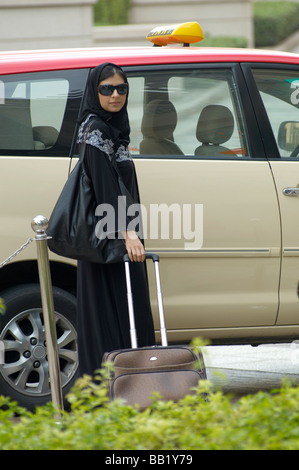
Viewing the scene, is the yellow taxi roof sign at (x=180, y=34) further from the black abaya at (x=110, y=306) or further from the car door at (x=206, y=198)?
the black abaya at (x=110, y=306)

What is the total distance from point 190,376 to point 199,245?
1.44 m

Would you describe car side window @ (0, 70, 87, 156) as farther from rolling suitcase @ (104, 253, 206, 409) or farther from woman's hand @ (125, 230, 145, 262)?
rolling suitcase @ (104, 253, 206, 409)

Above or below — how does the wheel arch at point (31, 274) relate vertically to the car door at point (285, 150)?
below

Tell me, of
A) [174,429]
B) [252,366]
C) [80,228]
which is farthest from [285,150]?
[174,429]

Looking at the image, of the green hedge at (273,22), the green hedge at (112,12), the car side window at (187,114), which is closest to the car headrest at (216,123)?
the car side window at (187,114)

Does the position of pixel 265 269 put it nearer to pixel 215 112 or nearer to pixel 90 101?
pixel 215 112

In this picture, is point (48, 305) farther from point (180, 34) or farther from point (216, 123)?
point (180, 34)

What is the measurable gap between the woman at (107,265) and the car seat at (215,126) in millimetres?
850

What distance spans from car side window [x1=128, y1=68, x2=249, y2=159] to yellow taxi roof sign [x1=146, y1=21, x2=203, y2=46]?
0.43 meters

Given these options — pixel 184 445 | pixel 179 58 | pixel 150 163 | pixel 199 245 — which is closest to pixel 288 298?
pixel 199 245

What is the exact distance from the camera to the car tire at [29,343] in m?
4.86

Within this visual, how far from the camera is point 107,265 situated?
174 inches

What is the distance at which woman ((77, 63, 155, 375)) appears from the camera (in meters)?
4.23

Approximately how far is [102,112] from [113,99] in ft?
0.31
